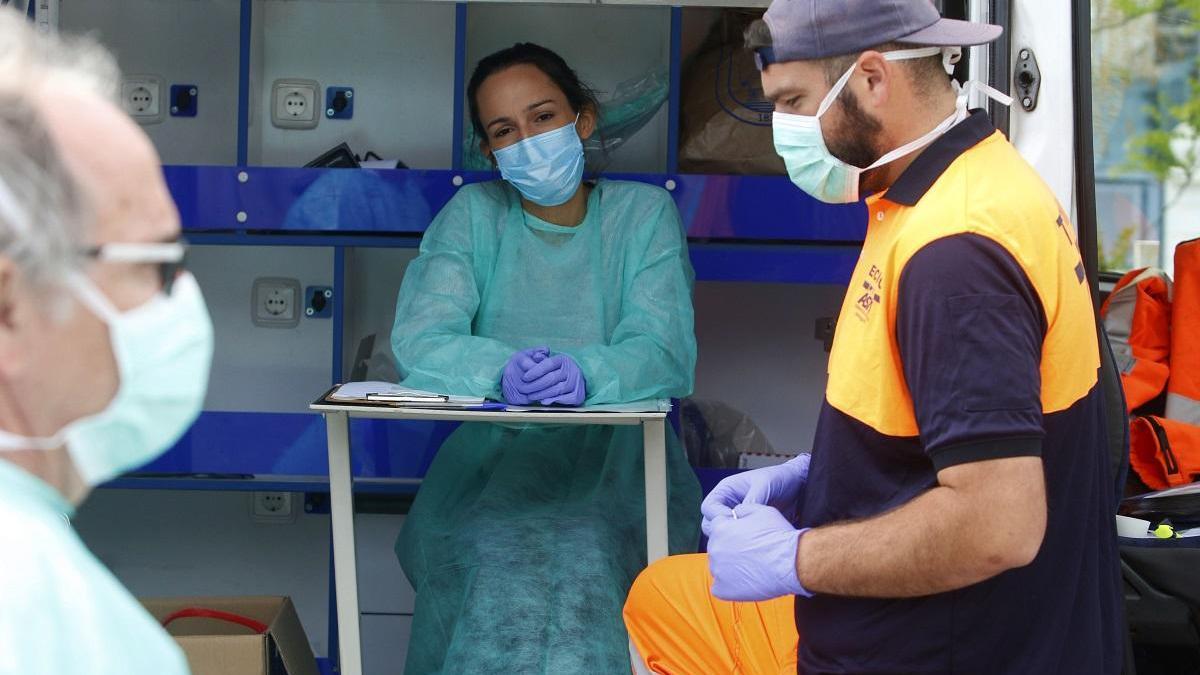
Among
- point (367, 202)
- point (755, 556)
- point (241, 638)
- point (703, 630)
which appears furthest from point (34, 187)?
point (367, 202)

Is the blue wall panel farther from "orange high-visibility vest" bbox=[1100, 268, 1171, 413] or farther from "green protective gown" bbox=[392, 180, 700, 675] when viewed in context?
"orange high-visibility vest" bbox=[1100, 268, 1171, 413]

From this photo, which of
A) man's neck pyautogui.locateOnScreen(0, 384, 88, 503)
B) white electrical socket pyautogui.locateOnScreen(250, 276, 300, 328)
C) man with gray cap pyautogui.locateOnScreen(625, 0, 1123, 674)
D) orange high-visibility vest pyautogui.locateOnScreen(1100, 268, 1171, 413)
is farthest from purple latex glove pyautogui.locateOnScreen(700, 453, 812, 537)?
white electrical socket pyautogui.locateOnScreen(250, 276, 300, 328)

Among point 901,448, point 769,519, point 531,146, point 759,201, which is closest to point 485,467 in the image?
point 531,146

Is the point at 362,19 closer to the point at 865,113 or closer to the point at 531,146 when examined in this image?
the point at 531,146

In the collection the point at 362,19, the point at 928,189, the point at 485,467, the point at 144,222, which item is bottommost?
the point at 485,467

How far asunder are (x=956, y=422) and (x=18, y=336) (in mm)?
943

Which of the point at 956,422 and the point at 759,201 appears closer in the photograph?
the point at 956,422

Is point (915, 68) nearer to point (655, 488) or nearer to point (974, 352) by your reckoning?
point (974, 352)

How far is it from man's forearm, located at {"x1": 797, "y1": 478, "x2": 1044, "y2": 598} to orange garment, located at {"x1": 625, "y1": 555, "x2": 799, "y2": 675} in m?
0.38

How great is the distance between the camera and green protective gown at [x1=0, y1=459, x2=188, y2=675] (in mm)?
746

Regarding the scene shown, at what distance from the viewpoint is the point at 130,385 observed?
34.6 inches

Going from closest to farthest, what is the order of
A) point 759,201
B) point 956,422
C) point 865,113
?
point 956,422 < point 865,113 < point 759,201

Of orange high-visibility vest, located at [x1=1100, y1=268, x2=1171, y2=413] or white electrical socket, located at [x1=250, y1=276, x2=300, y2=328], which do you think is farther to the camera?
white electrical socket, located at [x1=250, y1=276, x2=300, y2=328]

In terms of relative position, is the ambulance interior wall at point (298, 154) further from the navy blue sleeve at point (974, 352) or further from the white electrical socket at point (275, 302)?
the navy blue sleeve at point (974, 352)
